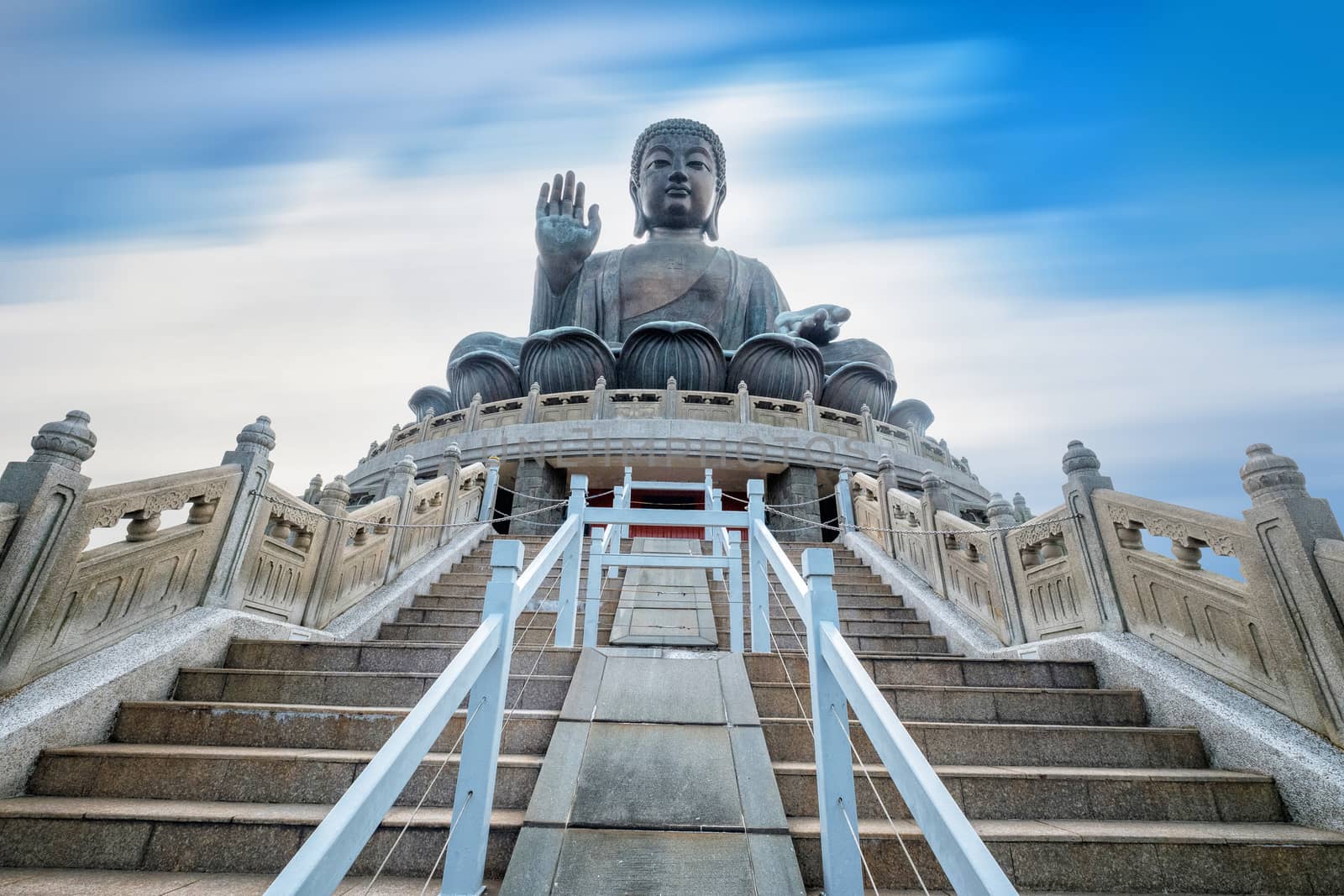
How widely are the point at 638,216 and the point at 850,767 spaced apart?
67.8ft

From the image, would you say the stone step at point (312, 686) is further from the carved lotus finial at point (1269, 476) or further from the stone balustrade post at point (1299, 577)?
the carved lotus finial at point (1269, 476)

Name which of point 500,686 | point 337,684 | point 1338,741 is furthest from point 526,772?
point 1338,741

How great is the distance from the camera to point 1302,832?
102 inches

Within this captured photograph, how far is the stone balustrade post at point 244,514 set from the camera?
433 centimetres

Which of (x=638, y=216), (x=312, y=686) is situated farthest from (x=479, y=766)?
(x=638, y=216)

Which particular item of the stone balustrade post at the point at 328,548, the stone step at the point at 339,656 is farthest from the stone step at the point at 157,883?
the stone balustrade post at the point at 328,548

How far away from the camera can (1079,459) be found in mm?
4809

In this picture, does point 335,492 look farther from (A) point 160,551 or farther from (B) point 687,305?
(B) point 687,305

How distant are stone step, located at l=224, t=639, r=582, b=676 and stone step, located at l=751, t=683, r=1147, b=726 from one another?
213cm

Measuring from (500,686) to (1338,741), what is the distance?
12.4 feet

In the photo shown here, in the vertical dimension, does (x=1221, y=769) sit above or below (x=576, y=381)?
below

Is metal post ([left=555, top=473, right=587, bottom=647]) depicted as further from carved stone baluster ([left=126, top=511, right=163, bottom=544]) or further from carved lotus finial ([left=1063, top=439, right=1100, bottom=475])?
carved lotus finial ([left=1063, top=439, right=1100, bottom=475])

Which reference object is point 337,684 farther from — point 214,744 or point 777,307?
point 777,307

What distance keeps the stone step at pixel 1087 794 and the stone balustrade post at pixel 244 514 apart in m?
3.85
